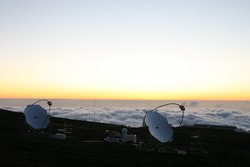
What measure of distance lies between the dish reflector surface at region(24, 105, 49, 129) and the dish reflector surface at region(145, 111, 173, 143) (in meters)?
26.9

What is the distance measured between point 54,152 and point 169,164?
68.0 ft

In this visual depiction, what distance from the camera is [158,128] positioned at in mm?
85062

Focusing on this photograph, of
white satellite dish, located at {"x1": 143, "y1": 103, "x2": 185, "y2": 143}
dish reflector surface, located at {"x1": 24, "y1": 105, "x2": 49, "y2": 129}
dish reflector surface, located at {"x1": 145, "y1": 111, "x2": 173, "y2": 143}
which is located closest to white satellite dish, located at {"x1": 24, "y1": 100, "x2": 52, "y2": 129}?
dish reflector surface, located at {"x1": 24, "y1": 105, "x2": 49, "y2": 129}

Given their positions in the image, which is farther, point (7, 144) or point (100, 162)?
point (7, 144)

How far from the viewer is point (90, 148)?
8119 cm

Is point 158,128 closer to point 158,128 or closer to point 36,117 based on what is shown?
point 158,128

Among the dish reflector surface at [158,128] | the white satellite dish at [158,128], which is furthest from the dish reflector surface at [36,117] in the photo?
the dish reflector surface at [158,128]

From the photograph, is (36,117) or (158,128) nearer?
(158,128)

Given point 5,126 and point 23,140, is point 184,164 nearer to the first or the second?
point 23,140

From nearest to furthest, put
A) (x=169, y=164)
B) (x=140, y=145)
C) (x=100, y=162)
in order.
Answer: (x=100, y=162) → (x=169, y=164) → (x=140, y=145)

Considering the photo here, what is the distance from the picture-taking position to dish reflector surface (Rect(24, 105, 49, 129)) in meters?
95.5

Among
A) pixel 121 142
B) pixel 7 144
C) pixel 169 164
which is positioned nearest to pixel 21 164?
pixel 7 144

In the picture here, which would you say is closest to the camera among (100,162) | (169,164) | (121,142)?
(100,162)

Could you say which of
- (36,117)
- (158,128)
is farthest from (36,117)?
(158,128)
